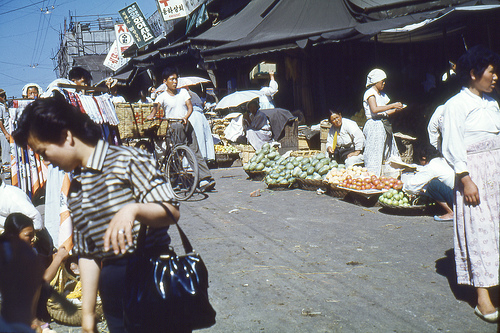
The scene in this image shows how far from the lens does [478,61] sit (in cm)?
396

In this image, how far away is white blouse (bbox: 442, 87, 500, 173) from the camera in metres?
3.95

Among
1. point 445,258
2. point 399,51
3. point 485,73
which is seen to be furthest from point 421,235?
point 399,51

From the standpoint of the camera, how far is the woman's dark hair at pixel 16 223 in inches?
172

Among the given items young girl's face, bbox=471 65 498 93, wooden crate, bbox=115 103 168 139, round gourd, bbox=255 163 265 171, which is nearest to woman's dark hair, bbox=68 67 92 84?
wooden crate, bbox=115 103 168 139

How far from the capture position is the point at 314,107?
1432cm

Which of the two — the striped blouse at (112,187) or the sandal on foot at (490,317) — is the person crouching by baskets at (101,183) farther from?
the sandal on foot at (490,317)

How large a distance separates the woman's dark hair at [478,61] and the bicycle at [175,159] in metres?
5.31

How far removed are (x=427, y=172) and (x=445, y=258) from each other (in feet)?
5.90

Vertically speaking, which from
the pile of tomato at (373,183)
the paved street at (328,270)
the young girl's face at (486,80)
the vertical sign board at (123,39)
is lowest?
the paved street at (328,270)

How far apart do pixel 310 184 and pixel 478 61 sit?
18.8 feet

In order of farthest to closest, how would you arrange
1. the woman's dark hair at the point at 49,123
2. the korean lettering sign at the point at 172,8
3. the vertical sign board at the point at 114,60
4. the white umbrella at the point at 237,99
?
the vertical sign board at the point at 114,60, the korean lettering sign at the point at 172,8, the white umbrella at the point at 237,99, the woman's dark hair at the point at 49,123

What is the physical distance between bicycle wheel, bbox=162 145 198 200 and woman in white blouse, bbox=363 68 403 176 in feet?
10.3

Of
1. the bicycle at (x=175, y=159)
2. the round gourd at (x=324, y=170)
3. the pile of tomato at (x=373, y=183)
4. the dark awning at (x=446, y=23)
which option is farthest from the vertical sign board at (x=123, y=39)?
the pile of tomato at (x=373, y=183)

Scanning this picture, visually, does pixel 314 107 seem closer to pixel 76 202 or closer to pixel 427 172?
pixel 427 172
